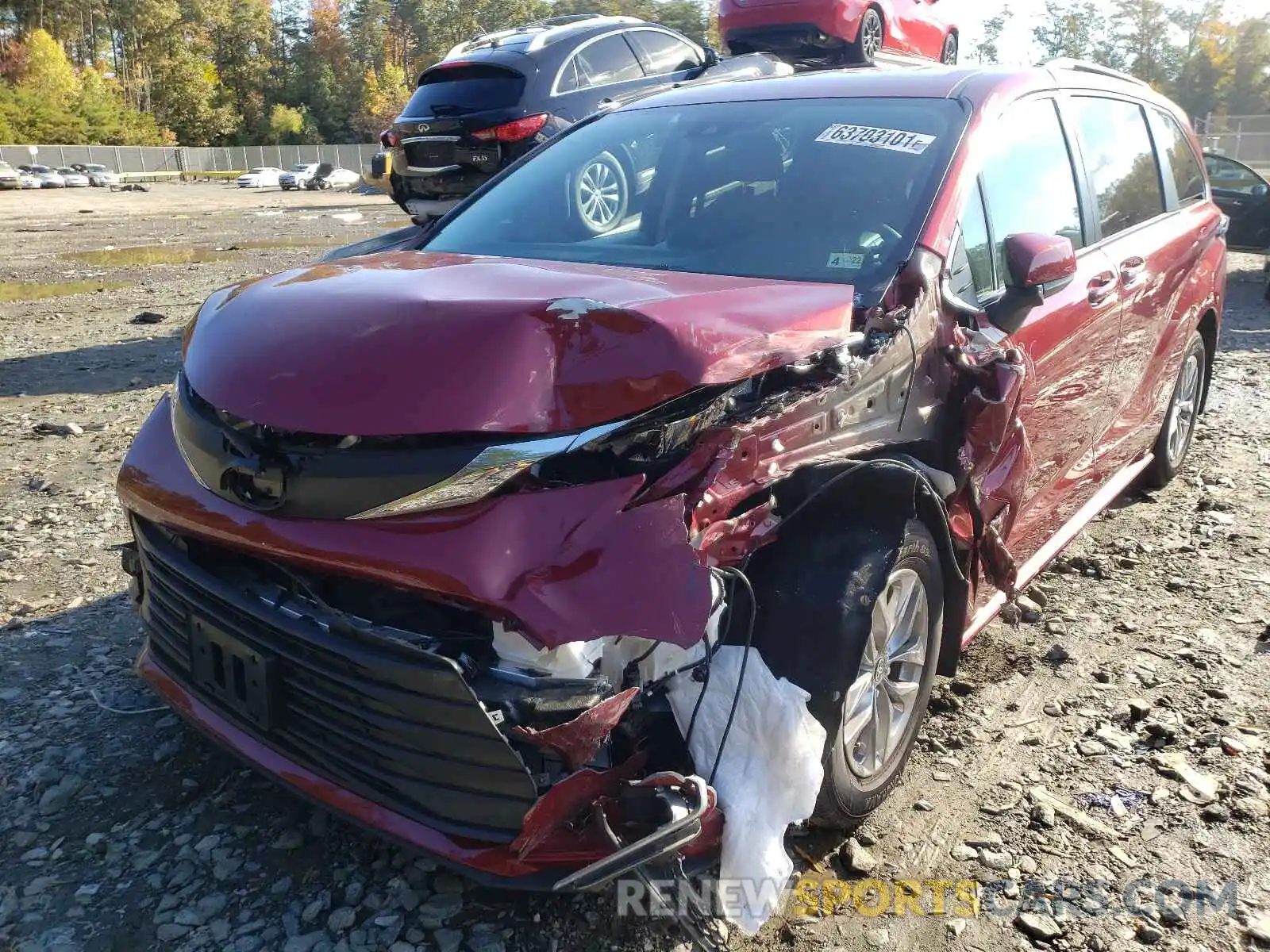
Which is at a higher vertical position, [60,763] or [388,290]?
[388,290]

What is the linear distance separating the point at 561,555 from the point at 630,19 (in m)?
8.75

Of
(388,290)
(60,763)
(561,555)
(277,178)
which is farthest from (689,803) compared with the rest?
(277,178)

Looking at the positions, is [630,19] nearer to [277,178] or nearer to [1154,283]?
[1154,283]

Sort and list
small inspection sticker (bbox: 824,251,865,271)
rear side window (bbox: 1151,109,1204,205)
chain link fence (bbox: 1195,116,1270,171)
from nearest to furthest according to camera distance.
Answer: small inspection sticker (bbox: 824,251,865,271) → rear side window (bbox: 1151,109,1204,205) → chain link fence (bbox: 1195,116,1270,171)

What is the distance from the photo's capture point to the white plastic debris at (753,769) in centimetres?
204

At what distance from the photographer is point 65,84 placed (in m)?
69.3

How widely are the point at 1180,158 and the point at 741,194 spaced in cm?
290

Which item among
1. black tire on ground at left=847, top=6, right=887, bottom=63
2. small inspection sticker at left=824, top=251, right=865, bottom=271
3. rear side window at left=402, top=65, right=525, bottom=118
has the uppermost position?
black tire on ground at left=847, top=6, right=887, bottom=63

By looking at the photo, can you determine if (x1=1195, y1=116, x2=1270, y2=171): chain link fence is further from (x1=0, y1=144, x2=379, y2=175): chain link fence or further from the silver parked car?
the silver parked car

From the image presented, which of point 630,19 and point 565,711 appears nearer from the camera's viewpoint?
point 565,711

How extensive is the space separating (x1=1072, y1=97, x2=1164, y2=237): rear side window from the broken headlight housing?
7.82 feet

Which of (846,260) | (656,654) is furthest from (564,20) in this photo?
(656,654)

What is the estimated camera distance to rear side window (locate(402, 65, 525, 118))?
8195 millimetres

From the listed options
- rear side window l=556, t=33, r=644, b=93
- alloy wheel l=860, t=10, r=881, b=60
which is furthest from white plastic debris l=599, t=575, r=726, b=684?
alloy wheel l=860, t=10, r=881, b=60
